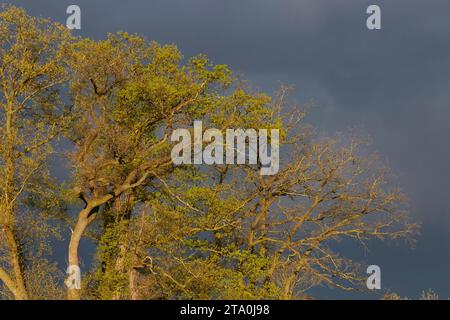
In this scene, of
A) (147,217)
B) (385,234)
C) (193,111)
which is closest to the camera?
(147,217)

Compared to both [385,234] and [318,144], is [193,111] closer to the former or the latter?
[318,144]

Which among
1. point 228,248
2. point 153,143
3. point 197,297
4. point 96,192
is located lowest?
point 197,297

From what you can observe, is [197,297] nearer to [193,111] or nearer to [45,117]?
[193,111]

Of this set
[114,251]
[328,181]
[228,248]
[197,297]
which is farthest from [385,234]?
[114,251]

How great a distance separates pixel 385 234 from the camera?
45250mm

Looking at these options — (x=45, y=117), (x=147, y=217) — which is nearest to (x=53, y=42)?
(x=45, y=117)

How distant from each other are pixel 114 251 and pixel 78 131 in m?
7.01

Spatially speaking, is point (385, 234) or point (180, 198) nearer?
point (180, 198)

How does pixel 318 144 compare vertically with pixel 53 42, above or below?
below

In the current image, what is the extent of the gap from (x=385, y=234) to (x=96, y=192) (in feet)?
55.9

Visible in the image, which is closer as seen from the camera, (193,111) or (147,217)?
(147,217)

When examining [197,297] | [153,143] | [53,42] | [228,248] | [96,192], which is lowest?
[197,297]

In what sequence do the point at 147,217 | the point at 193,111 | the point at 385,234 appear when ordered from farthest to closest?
1. the point at 385,234
2. the point at 193,111
3. the point at 147,217

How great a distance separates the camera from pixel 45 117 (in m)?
42.6
